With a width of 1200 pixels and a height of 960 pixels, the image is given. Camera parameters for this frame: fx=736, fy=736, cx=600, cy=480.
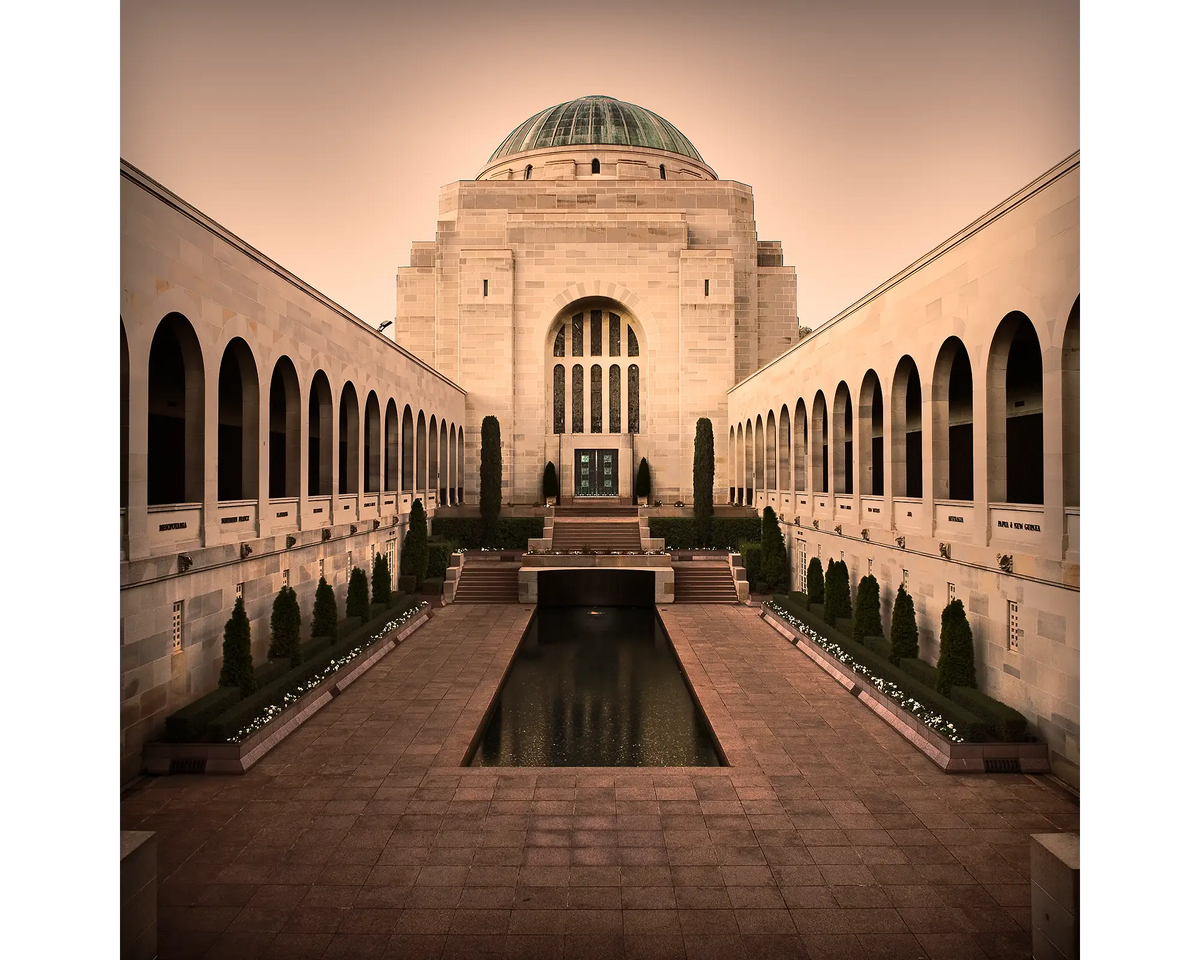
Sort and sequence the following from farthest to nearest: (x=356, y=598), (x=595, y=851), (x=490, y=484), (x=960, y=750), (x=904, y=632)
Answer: (x=490, y=484) → (x=356, y=598) → (x=904, y=632) → (x=960, y=750) → (x=595, y=851)

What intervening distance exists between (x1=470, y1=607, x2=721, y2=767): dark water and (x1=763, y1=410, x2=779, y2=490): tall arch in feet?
35.3

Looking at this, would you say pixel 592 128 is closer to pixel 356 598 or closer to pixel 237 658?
pixel 356 598

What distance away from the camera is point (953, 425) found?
17438mm

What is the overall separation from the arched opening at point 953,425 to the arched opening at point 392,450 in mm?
18453

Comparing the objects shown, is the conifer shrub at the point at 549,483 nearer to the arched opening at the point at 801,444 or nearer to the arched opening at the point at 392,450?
the arched opening at the point at 392,450

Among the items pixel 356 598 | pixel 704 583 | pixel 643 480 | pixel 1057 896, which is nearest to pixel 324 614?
pixel 356 598

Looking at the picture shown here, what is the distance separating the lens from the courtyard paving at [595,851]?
23.3ft

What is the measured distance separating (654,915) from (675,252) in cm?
3956

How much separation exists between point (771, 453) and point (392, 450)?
15.7 metres

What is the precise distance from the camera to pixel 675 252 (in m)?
42.7

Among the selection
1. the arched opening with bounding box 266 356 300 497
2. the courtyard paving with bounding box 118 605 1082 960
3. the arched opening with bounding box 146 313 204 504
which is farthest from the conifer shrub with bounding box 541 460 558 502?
the courtyard paving with bounding box 118 605 1082 960

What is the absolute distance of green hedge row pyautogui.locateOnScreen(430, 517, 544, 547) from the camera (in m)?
33.1
